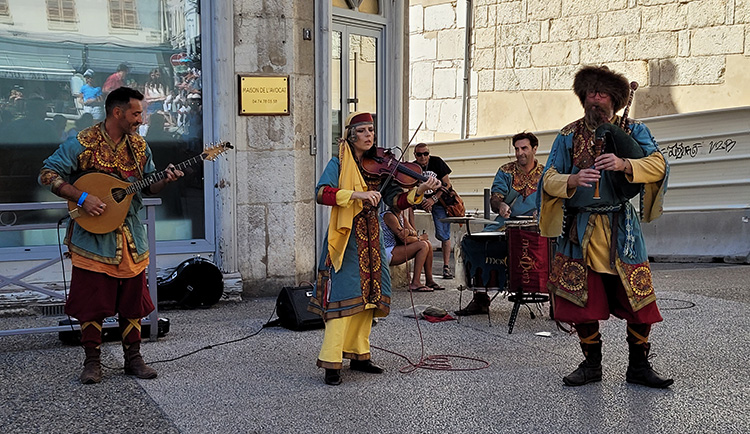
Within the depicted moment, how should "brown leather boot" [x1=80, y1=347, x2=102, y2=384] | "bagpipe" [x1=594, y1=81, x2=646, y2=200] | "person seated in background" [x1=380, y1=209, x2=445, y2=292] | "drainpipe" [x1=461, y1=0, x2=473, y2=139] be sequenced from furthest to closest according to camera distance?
"drainpipe" [x1=461, y1=0, x2=473, y2=139] → "person seated in background" [x1=380, y1=209, x2=445, y2=292] → "brown leather boot" [x1=80, y1=347, x2=102, y2=384] → "bagpipe" [x1=594, y1=81, x2=646, y2=200]

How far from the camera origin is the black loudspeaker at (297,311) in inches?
269

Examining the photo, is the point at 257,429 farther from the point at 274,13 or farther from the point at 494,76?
the point at 494,76

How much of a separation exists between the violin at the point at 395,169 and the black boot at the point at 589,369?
1407 mm

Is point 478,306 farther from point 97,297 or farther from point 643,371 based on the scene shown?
point 97,297

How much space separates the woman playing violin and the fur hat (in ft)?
3.32

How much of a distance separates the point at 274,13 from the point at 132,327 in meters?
3.77

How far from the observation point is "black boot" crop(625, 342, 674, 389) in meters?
5.19

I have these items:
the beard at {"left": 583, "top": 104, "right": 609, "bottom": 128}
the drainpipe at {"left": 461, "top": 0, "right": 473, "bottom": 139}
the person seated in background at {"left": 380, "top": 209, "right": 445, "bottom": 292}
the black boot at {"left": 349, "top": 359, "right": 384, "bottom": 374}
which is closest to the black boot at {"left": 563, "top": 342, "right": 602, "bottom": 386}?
the black boot at {"left": 349, "top": 359, "right": 384, "bottom": 374}

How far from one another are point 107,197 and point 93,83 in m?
3.00

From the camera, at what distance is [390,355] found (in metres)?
6.12

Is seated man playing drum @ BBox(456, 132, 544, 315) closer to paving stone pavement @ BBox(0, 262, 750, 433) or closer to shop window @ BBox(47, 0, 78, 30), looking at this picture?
paving stone pavement @ BBox(0, 262, 750, 433)

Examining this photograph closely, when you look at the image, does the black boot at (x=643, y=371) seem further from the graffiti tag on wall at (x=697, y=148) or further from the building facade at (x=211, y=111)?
the graffiti tag on wall at (x=697, y=148)

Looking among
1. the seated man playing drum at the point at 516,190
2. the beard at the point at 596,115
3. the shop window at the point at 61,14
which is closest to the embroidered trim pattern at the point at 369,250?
the beard at the point at 596,115

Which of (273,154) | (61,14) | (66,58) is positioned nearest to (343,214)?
(273,154)
